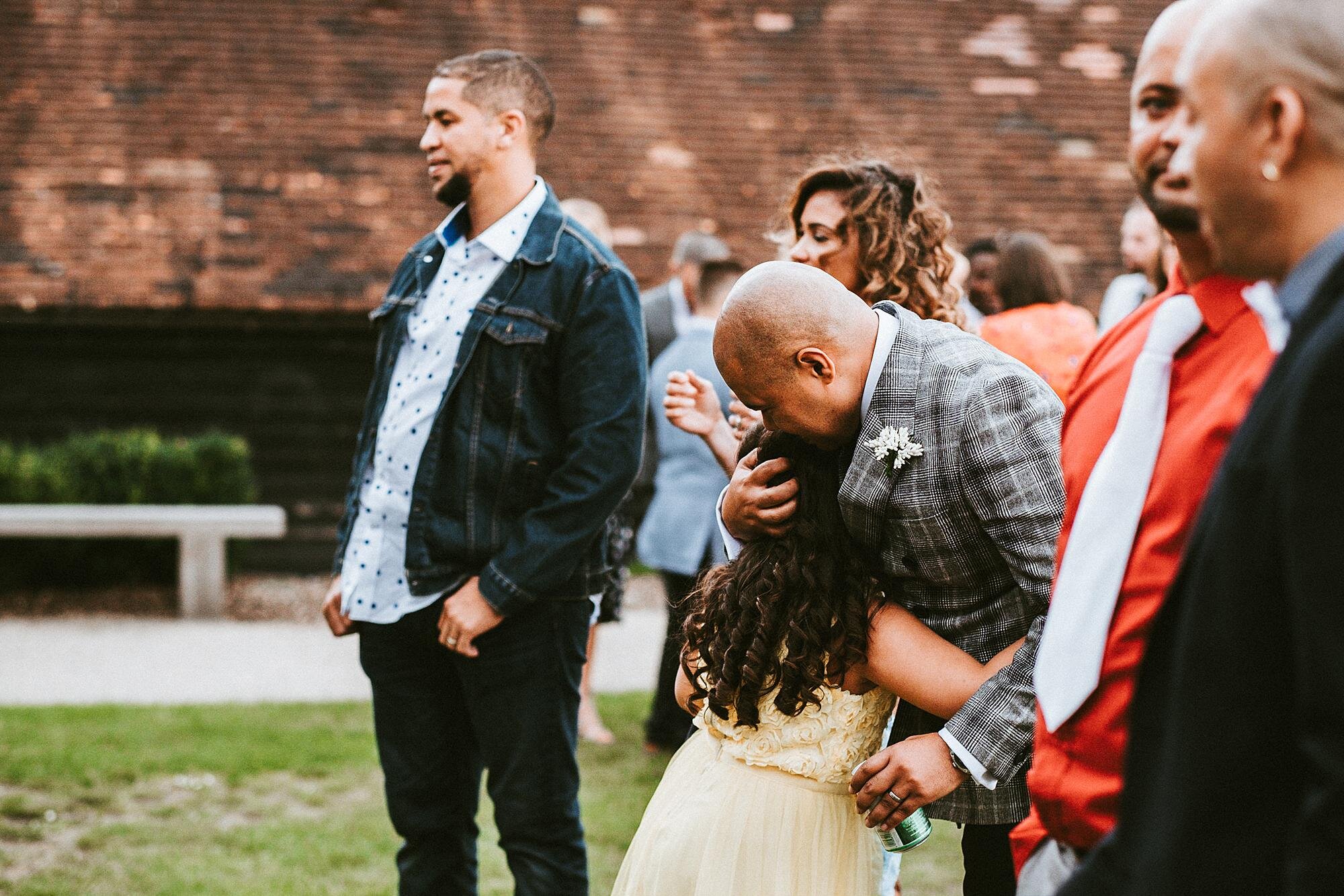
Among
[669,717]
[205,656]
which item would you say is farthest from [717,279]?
[205,656]

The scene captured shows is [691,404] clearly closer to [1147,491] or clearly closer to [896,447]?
[896,447]

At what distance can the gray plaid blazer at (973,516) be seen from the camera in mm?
2127

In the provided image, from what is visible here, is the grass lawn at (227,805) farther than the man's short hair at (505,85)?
Yes

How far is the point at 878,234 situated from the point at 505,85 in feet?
3.60

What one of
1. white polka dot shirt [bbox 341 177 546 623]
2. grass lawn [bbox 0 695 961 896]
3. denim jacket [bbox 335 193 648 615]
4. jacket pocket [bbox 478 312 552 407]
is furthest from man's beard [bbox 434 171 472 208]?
grass lawn [bbox 0 695 961 896]

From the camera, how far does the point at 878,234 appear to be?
9.65 ft

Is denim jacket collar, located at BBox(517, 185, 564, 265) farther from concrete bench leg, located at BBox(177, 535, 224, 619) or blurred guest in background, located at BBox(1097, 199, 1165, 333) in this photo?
concrete bench leg, located at BBox(177, 535, 224, 619)

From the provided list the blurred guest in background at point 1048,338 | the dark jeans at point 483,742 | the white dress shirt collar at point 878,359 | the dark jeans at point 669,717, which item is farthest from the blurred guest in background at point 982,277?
the white dress shirt collar at point 878,359

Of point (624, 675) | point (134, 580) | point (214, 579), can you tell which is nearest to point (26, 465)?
point (134, 580)

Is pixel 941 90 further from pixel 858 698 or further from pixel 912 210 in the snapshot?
pixel 858 698

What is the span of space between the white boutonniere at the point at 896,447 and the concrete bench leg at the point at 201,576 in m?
8.40

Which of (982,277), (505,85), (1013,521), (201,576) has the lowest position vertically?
(201,576)

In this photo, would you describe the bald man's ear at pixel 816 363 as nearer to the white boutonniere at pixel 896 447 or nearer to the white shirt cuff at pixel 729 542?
the white boutonniere at pixel 896 447

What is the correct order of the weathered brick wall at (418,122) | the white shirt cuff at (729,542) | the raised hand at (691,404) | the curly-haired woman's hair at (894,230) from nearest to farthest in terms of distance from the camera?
the white shirt cuff at (729,542) < the curly-haired woman's hair at (894,230) < the raised hand at (691,404) < the weathered brick wall at (418,122)
